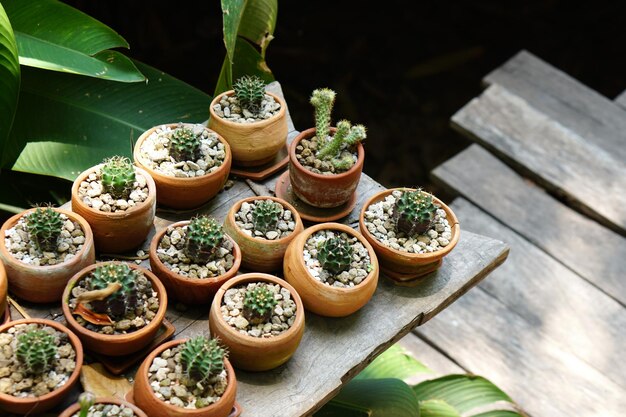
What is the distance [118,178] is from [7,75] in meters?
0.37

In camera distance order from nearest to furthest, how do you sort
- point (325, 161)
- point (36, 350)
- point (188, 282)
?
point (36, 350), point (188, 282), point (325, 161)

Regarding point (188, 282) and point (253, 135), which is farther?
point (253, 135)

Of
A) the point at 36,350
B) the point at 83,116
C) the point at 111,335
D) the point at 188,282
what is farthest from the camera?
the point at 83,116

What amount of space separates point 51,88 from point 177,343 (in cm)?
102

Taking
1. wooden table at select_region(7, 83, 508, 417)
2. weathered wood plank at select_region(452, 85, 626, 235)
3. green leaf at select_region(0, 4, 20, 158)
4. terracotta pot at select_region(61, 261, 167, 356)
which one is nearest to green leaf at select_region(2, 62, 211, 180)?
green leaf at select_region(0, 4, 20, 158)

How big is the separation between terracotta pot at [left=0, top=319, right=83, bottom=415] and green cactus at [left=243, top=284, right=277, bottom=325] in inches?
12.4

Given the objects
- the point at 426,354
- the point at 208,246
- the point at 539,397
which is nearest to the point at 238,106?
the point at 208,246

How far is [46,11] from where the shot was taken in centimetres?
208

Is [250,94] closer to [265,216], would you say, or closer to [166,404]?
[265,216]

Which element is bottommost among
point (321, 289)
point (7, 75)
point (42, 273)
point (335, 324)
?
point (335, 324)

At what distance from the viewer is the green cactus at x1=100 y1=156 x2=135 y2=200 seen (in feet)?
5.44

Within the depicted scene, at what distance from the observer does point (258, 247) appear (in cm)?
170

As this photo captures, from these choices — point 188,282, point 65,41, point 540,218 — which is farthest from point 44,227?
point 540,218

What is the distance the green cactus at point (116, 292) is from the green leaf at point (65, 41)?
2.00ft
